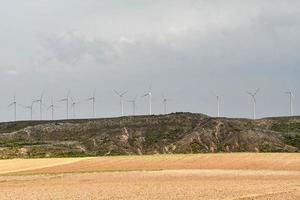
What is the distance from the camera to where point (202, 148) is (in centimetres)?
18600

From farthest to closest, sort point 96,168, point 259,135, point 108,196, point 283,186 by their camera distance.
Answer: point 259,135, point 96,168, point 283,186, point 108,196

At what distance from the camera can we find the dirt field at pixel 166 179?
56.1 meters

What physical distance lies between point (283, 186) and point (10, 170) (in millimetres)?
61750

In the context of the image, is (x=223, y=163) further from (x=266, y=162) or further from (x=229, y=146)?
(x=229, y=146)

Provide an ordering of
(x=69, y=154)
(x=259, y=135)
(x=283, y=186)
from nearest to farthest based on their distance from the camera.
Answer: (x=283, y=186) < (x=69, y=154) < (x=259, y=135)

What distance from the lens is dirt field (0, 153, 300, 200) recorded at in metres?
56.1

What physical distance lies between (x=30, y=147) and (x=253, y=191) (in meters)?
134

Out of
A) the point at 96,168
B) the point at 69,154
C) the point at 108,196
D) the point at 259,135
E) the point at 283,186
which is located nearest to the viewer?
the point at 108,196

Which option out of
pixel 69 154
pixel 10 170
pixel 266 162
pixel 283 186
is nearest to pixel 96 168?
pixel 10 170

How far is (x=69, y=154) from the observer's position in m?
179

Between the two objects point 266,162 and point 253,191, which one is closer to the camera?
point 253,191

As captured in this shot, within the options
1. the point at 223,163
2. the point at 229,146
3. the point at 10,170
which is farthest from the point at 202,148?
the point at 10,170

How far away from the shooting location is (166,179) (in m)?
79.0

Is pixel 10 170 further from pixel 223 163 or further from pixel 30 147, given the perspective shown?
pixel 30 147
